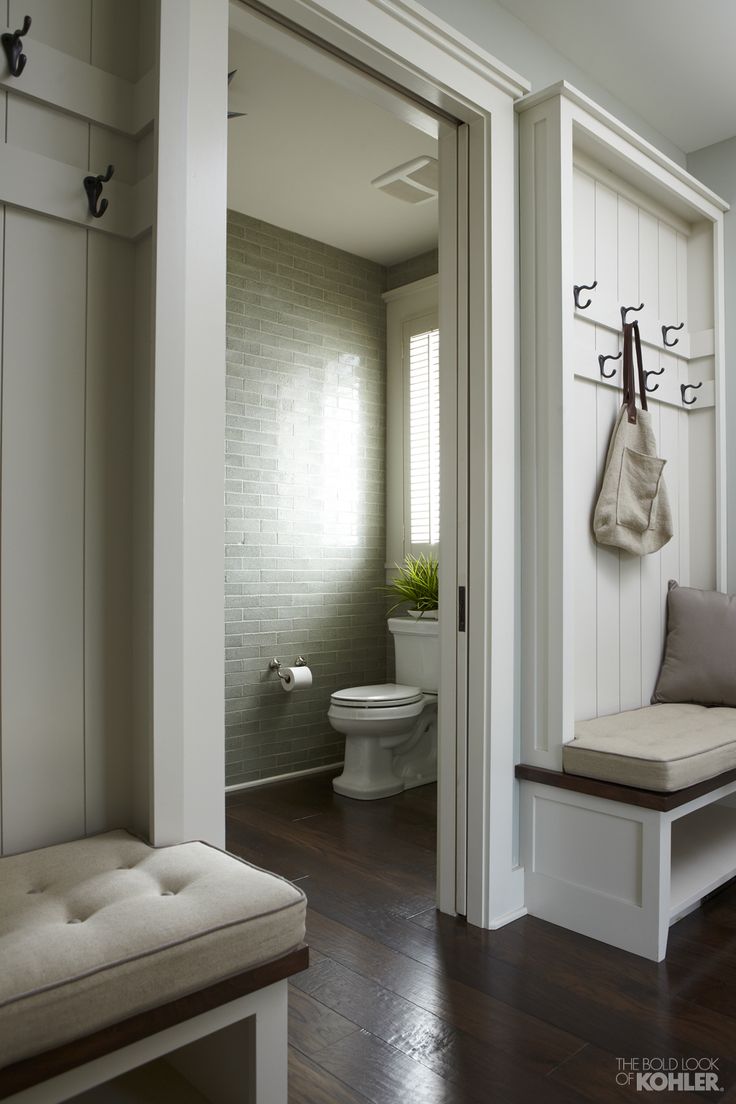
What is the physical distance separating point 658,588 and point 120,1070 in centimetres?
245

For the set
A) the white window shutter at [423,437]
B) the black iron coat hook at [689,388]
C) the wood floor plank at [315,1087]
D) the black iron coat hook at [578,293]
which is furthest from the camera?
the white window shutter at [423,437]

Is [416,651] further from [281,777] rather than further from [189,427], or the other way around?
[189,427]

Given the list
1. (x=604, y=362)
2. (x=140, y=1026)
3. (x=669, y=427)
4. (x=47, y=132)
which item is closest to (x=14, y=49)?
(x=47, y=132)

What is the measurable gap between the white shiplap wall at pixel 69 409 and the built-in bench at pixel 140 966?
19 centimetres

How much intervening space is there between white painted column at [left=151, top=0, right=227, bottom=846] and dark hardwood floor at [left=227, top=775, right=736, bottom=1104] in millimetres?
578

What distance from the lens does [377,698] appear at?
3664mm

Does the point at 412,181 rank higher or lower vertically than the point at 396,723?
higher

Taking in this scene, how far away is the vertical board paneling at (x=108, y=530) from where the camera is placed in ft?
5.19

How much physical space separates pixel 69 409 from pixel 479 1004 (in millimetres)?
1597

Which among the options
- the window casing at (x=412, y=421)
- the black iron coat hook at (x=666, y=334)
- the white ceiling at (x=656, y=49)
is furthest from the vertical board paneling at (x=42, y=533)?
the window casing at (x=412, y=421)

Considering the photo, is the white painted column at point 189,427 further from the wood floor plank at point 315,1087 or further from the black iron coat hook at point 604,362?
the black iron coat hook at point 604,362

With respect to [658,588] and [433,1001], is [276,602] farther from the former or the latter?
[433,1001]

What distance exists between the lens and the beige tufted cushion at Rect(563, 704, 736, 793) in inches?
83.0

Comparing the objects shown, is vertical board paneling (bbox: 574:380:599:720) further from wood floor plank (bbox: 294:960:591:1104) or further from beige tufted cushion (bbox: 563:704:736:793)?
wood floor plank (bbox: 294:960:591:1104)
